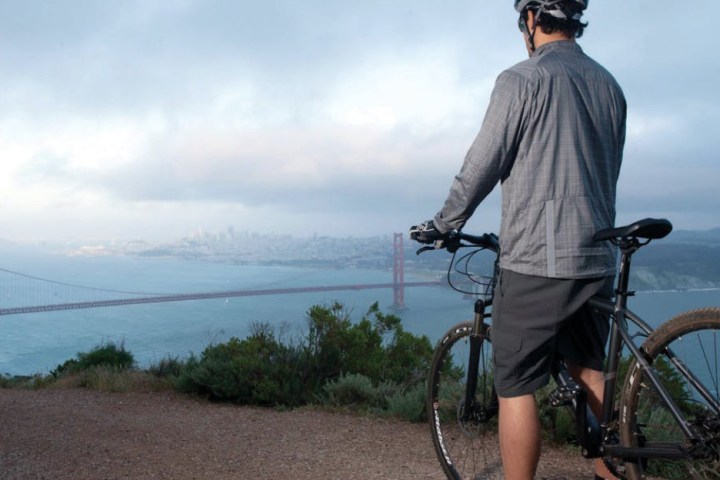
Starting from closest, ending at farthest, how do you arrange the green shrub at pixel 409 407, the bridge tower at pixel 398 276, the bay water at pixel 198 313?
1. the green shrub at pixel 409 407
2. the bay water at pixel 198 313
3. the bridge tower at pixel 398 276

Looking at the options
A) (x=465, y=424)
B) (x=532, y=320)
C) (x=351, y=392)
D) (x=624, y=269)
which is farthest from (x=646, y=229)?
(x=351, y=392)

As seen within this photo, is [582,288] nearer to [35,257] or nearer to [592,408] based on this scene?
[592,408]

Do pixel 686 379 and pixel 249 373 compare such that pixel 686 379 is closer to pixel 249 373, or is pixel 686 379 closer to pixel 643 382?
pixel 643 382

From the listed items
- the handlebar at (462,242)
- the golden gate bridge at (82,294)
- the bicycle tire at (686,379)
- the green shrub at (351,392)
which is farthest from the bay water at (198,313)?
the bicycle tire at (686,379)

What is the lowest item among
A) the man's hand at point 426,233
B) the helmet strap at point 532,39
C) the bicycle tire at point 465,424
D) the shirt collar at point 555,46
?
the bicycle tire at point 465,424

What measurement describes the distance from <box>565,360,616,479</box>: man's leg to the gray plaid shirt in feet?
1.45

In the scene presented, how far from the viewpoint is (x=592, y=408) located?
2.40m

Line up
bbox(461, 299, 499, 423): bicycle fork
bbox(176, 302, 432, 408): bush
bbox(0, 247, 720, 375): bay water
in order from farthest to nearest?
bbox(0, 247, 720, 375): bay water < bbox(176, 302, 432, 408): bush < bbox(461, 299, 499, 423): bicycle fork

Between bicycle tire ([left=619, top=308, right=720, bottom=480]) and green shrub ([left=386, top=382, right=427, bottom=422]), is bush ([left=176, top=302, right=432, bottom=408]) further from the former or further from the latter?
bicycle tire ([left=619, top=308, right=720, bottom=480])

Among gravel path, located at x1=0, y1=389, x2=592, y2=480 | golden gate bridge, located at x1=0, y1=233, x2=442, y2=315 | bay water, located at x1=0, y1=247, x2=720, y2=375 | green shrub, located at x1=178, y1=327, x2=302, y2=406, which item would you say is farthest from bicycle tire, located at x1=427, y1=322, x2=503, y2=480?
golden gate bridge, located at x1=0, y1=233, x2=442, y2=315

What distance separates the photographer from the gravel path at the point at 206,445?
3.49 meters

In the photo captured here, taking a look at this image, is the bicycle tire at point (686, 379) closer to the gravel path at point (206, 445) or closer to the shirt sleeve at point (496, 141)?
the shirt sleeve at point (496, 141)

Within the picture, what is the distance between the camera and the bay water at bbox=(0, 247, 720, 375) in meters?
8.10

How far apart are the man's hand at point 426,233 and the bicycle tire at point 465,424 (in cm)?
57
